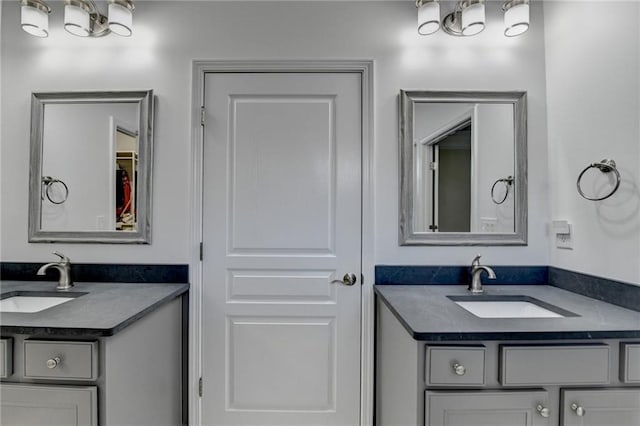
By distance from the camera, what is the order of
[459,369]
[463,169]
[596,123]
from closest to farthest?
1. [459,369]
2. [596,123]
3. [463,169]

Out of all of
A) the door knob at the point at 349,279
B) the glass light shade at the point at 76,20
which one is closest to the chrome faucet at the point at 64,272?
the glass light shade at the point at 76,20

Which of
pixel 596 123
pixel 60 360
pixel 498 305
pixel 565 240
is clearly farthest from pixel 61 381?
pixel 596 123

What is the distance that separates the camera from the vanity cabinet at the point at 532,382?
112cm

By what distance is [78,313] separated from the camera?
1284 mm

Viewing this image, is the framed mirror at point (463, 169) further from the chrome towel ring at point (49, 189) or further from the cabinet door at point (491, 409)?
the chrome towel ring at point (49, 189)

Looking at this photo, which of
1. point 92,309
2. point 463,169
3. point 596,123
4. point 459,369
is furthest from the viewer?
point 463,169

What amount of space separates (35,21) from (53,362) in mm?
1645

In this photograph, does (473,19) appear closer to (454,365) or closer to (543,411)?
(454,365)

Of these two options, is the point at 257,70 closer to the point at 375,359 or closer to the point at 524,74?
the point at 524,74

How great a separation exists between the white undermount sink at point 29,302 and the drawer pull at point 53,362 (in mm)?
558

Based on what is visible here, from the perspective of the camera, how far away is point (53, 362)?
1143 millimetres

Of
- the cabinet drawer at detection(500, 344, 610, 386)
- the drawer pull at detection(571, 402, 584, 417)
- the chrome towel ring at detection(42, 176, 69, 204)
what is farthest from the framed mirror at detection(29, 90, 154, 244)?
the drawer pull at detection(571, 402, 584, 417)

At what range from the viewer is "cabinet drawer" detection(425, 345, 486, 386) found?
3.67 ft

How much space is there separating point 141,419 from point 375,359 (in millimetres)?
1112
